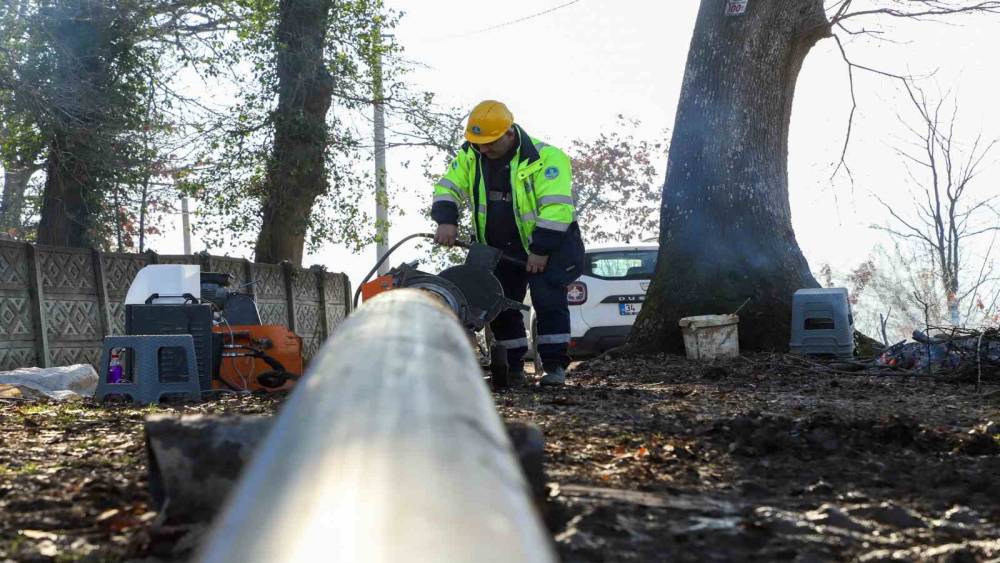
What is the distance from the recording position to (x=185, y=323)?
897cm

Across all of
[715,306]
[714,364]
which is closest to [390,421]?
[714,364]

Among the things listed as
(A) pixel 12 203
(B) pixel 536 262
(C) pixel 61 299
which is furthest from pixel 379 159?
(B) pixel 536 262

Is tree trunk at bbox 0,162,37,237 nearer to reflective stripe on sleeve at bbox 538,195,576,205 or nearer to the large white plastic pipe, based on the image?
reflective stripe on sleeve at bbox 538,195,576,205

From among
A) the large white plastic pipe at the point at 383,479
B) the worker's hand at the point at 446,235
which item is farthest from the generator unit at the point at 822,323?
the large white plastic pipe at the point at 383,479

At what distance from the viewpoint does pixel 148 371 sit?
819cm

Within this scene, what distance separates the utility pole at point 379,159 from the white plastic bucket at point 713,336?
8.87m

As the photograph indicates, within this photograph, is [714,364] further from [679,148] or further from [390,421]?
[390,421]

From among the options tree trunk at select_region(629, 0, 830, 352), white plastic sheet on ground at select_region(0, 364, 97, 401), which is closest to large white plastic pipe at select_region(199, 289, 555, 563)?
white plastic sheet on ground at select_region(0, 364, 97, 401)

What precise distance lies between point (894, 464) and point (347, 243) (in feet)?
59.0

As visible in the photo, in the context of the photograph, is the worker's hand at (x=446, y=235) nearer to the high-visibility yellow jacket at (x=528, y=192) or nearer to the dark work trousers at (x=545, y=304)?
the high-visibility yellow jacket at (x=528, y=192)

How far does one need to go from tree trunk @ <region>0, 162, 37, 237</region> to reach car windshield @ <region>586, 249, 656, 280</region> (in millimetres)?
13028

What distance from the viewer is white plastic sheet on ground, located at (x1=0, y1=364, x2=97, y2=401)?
9.52m

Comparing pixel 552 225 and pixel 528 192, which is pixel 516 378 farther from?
pixel 528 192

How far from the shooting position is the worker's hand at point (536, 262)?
773 cm
